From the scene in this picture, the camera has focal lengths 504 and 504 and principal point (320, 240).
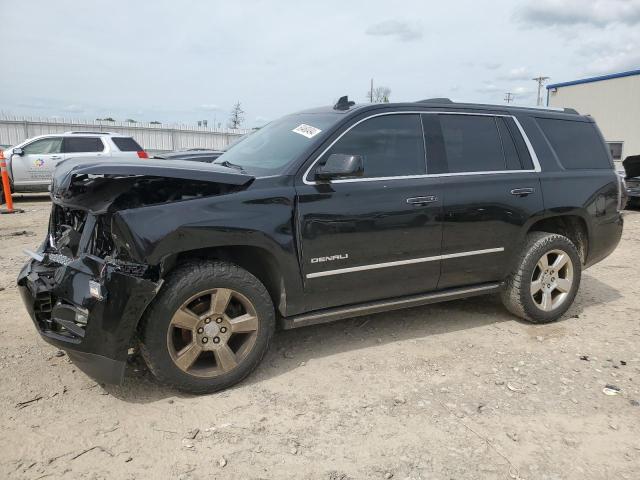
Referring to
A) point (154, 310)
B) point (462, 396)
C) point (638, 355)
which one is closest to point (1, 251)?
point (154, 310)

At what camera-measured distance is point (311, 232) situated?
11.2 ft

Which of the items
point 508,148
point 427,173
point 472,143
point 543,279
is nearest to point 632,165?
point 543,279

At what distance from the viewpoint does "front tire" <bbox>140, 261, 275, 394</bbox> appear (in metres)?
3.04

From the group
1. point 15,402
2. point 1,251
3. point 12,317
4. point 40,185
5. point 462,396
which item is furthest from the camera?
point 40,185

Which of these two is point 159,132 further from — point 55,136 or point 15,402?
point 15,402

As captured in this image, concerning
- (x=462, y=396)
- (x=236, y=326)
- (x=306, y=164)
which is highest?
(x=306, y=164)

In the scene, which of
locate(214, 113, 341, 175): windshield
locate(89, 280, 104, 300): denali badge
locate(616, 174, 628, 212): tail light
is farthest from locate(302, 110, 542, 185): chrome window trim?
locate(89, 280, 104, 300): denali badge

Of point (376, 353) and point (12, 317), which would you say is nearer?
point (376, 353)

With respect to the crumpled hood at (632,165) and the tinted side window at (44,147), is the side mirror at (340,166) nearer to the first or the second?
the crumpled hood at (632,165)

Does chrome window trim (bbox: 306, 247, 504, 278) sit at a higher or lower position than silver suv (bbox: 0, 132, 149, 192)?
lower

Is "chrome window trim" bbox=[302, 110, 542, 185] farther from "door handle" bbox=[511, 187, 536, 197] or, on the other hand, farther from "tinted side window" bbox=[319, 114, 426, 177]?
"door handle" bbox=[511, 187, 536, 197]

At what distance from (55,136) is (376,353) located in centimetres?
1260

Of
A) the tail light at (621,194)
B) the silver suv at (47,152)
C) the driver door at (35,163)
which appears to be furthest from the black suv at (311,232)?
the driver door at (35,163)

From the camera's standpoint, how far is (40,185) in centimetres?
1312
